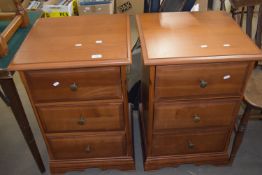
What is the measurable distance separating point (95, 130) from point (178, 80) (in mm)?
477

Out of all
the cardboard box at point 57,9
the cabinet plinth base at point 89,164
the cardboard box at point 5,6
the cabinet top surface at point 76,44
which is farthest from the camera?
the cardboard box at point 57,9

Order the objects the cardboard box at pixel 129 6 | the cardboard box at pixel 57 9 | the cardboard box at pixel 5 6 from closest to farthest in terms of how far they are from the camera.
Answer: the cardboard box at pixel 5 6, the cardboard box at pixel 57 9, the cardboard box at pixel 129 6

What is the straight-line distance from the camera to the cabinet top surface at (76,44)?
0.95 meters

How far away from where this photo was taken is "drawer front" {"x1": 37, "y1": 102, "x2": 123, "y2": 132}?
3.67 ft

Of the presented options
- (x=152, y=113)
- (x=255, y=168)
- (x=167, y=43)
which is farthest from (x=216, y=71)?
(x=255, y=168)

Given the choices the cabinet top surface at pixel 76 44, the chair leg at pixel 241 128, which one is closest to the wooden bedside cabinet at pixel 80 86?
the cabinet top surface at pixel 76 44

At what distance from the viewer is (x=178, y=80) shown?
104 cm

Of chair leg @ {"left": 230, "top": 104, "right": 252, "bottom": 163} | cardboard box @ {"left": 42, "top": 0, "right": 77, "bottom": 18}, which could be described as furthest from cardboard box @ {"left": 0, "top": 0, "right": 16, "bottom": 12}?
chair leg @ {"left": 230, "top": 104, "right": 252, "bottom": 163}

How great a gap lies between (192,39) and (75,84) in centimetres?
53

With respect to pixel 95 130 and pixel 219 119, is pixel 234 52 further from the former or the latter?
pixel 95 130

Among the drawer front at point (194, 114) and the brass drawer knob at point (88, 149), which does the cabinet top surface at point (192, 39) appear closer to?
the drawer front at point (194, 114)

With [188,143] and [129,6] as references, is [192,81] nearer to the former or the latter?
[188,143]

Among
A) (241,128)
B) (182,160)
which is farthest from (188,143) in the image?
(241,128)

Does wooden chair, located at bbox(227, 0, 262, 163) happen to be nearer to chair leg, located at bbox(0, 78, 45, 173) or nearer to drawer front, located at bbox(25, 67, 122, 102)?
drawer front, located at bbox(25, 67, 122, 102)
